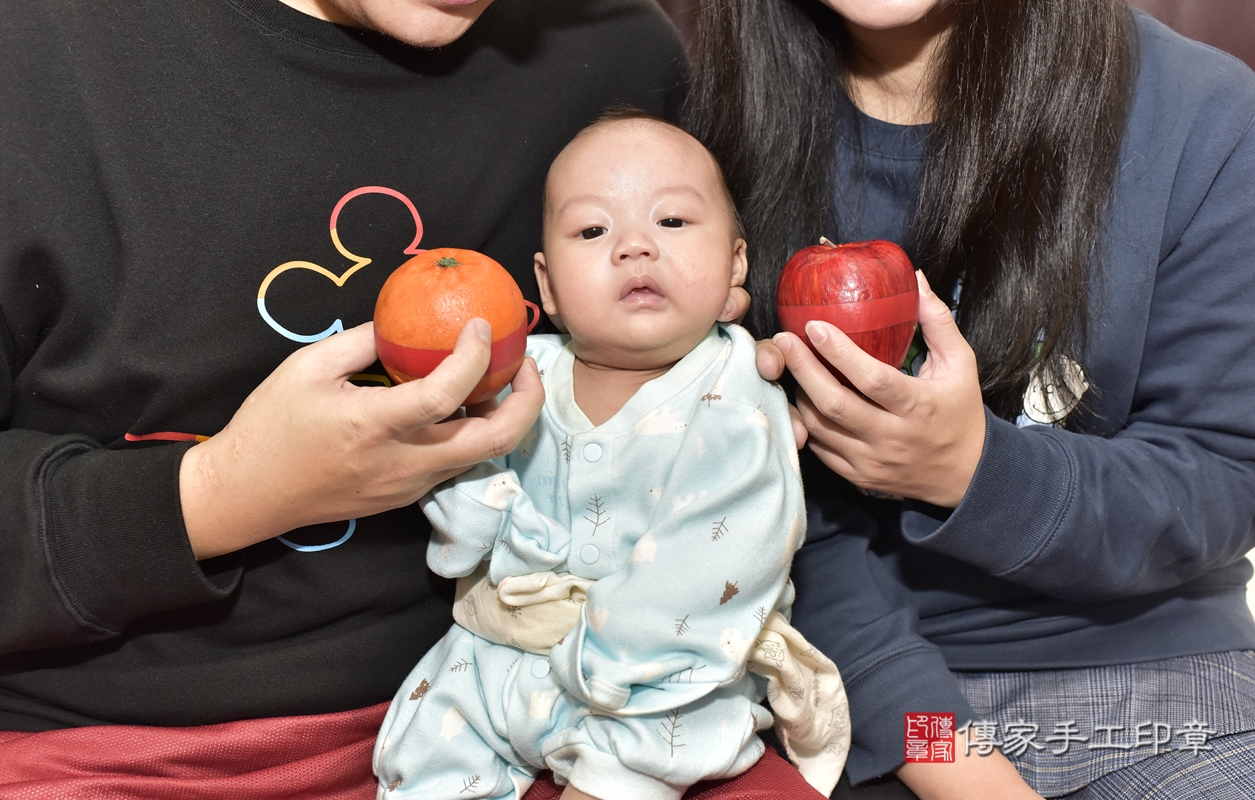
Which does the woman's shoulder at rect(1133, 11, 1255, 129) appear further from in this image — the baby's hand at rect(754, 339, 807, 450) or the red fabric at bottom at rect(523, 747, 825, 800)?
the red fabric at bottom at rect(523, 747, 825, 800)

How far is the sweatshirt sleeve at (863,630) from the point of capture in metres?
1.27

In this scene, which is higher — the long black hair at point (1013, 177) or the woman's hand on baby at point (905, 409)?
the long black hair at point (1013, 177)

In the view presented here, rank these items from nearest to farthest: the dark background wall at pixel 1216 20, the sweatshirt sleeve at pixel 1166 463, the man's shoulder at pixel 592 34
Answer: the sweatshirt sleeve at pixel 1166 463 < the man's shoulder at pixel 592 34 < the dark background wall at pixel 1216 20

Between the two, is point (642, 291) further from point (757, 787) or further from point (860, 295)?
point (757, 787)

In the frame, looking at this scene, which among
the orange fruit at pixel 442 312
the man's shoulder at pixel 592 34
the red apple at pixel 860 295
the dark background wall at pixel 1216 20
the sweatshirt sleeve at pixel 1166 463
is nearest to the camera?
the orange fruit at pixel 442 312

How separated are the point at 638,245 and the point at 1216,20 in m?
1.28

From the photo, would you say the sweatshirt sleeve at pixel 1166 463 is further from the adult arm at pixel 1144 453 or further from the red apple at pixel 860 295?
the red apple at pixel 860 295

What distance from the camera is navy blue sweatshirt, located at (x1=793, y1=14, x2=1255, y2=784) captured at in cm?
122

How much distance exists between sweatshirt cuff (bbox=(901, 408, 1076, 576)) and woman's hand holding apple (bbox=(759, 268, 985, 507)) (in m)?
0.02

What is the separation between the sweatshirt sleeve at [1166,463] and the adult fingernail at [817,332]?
0.28m

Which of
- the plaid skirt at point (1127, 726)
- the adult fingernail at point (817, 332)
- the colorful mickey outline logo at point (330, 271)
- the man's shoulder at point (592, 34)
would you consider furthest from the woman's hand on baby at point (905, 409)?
the man's shoulder at point (592, 34)

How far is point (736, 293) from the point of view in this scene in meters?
1.26

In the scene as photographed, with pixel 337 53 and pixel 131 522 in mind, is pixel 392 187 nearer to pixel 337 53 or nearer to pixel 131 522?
pixel 337 53

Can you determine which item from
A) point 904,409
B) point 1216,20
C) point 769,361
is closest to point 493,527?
point 769,361
